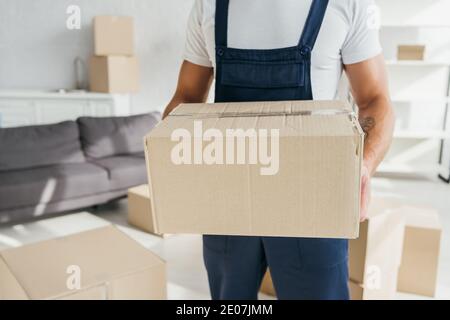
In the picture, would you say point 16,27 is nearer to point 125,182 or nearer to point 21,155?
point 21,155

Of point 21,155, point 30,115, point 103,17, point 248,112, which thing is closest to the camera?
point 248,112

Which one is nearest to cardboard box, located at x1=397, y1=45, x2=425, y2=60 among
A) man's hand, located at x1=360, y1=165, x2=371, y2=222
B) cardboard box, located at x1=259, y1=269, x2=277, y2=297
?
cardboard box, located at x1=259, y1=269, x2=277, y2=297

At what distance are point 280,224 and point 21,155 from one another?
264 cm

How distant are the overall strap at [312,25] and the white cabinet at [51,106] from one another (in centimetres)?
316

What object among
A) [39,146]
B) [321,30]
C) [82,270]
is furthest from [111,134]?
[321,30]

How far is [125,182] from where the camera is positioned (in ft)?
9.85

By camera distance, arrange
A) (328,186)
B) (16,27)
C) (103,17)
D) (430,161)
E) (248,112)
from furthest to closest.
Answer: (430,161)
(103,17)
(16,27)
(248,112)
(328,186)

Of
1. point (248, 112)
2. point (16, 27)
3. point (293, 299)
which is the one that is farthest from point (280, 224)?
point (16, 27)

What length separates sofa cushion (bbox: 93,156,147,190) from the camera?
296 cm

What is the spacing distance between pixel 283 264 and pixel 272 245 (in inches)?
2.1

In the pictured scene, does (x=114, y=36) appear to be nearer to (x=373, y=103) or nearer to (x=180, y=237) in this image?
(x=180, y=237)

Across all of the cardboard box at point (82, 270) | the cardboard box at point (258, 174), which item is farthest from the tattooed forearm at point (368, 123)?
the cardboard box at point (82, 270)

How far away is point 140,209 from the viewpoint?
106 inches

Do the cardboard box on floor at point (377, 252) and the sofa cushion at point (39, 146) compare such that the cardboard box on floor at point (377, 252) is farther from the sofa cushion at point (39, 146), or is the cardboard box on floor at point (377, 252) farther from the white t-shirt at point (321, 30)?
the sofa cushion at point (39, 146)
